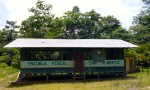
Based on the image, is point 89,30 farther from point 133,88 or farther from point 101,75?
point 133,88

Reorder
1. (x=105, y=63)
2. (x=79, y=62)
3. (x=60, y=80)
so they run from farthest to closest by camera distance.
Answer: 1. (x=105, y=63)
2. (x=79, y=62)
3. (x=60, y=80)

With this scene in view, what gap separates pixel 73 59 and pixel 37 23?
2231 cm

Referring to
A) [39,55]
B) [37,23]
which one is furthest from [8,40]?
[39,55]

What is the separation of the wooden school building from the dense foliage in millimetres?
7829

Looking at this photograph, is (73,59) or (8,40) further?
(8,40)

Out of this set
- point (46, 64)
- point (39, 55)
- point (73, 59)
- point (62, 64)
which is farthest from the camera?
point (39, 55)

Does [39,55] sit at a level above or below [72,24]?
below

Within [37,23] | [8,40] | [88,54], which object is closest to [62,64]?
[88,54]

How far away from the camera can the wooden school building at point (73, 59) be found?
89.7 ft

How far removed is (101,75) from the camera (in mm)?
30219

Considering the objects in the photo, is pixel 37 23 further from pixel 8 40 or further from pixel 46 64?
pixel 46 64

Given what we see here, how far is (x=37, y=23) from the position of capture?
162 ft

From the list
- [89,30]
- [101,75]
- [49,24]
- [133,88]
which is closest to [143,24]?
[89,30]

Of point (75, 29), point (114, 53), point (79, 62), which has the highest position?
point (75, 29)
